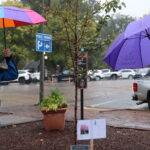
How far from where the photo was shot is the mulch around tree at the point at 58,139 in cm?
649

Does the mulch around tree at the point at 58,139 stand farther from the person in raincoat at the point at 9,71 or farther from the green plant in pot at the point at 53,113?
the person in raincoat at the point at 9,71

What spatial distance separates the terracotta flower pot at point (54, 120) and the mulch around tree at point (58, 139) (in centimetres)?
15

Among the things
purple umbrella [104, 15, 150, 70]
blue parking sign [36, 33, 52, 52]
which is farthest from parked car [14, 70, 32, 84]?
purple umbrella [104, 15, 150, 70]

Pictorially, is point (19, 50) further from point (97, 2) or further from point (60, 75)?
point (97, 2)

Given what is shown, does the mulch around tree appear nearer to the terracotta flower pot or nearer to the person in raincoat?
the terracotta flower pot

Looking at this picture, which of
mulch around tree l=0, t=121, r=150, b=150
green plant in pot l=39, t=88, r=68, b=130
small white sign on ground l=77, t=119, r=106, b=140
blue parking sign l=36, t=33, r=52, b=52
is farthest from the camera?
blue parking sign l=36, t=33, r=52, b=52

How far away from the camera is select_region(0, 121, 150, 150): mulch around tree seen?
21.3ft

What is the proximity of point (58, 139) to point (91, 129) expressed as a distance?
7.80 ft

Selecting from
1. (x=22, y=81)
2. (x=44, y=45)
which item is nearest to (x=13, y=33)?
(x=22, y=81)

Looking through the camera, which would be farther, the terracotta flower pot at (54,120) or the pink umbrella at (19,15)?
the terracotta flower pot at (54,120)

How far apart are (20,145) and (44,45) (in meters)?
6.11

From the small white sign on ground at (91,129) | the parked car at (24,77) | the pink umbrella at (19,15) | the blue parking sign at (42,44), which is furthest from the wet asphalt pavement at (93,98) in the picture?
the parked car at (24,77)

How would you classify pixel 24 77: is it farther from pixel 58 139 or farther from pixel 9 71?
pixel 9 71

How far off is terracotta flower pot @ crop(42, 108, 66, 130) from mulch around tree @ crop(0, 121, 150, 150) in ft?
0.51
